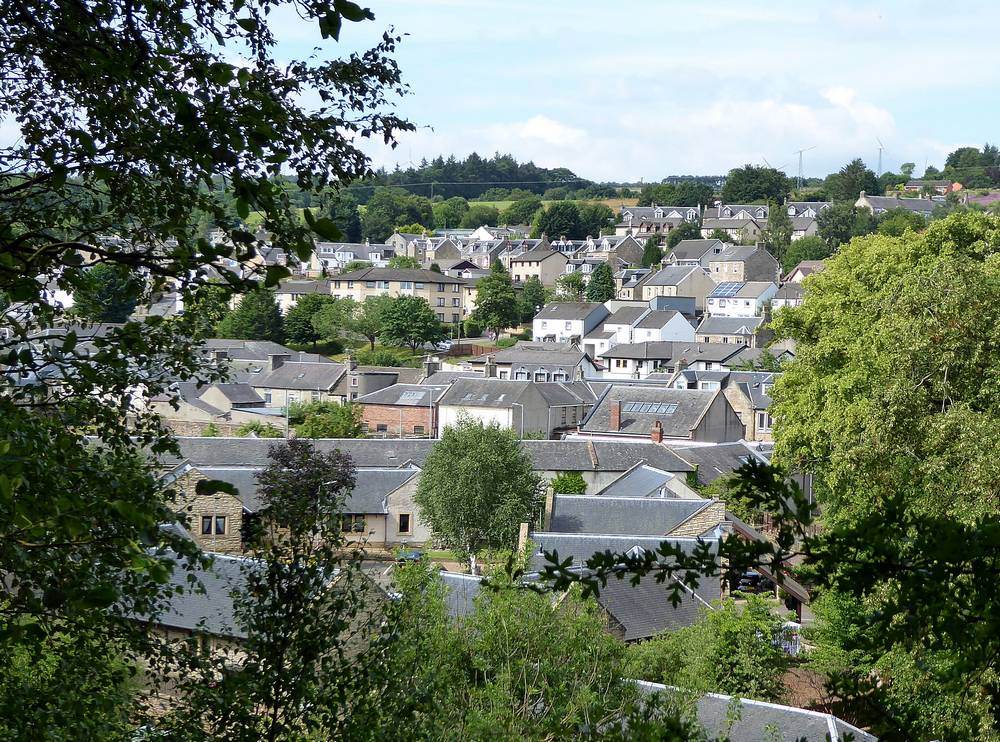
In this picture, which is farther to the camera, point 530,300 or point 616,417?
point 530,300

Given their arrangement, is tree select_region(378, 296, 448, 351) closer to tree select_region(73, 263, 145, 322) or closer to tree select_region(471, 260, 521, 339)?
tree select_region(471, 260, 521, 339)

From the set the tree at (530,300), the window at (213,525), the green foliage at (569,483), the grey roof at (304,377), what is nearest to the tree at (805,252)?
the tree at (530,300)

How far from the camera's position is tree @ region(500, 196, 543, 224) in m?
153

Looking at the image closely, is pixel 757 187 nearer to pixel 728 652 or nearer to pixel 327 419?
pixel 327 419

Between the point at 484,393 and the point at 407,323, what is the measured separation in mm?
26128

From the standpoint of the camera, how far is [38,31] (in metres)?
5.30

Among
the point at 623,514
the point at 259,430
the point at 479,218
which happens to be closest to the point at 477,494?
the point at 623,514

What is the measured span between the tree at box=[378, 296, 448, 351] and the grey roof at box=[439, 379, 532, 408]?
2393 cm

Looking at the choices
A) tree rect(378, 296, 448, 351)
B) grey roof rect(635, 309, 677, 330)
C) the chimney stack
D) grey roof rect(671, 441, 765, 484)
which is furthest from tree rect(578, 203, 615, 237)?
grey roof rect(671, 441, 765, 484)

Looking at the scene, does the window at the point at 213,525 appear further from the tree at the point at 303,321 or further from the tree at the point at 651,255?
the tree at the point at 651,255

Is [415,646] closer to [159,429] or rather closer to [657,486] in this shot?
[159,429]

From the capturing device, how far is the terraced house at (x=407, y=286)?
8631 cm

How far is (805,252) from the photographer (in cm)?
10156

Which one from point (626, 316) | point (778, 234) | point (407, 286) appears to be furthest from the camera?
point (778, 234)
